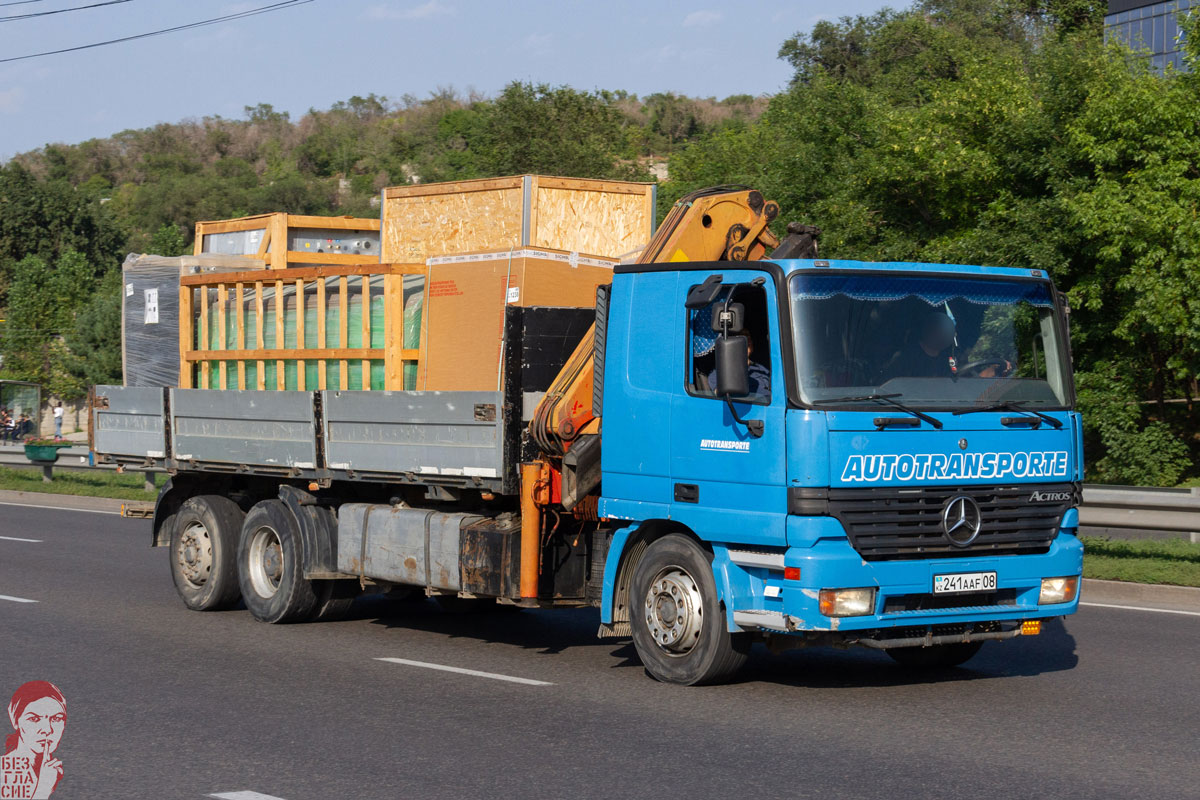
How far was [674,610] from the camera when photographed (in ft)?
27.1

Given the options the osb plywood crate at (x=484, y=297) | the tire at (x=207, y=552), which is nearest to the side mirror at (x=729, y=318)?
the osb plywood crate at (x=484, y=297)

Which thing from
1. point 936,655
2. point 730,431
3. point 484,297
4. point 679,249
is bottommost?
point 936,655

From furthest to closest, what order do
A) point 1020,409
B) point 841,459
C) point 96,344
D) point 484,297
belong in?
point 96,344 → point 484,297 → point 1020,409 → point 841,459

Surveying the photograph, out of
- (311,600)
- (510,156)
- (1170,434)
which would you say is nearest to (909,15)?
(510,156)

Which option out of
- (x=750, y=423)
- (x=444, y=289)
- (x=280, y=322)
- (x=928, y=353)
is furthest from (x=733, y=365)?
(x=280, y=322)

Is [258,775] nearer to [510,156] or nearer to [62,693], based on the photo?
[62,693]

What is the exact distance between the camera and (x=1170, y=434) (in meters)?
28.2

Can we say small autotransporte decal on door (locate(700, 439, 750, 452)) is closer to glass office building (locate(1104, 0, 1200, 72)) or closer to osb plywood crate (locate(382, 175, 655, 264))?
osb plywood crate (locate(382, 175, 655, 264))

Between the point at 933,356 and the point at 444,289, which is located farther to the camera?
the point at 444,289

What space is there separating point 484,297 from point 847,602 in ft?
11.9

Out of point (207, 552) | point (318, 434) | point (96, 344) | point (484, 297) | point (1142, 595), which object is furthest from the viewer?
point (96, 344)

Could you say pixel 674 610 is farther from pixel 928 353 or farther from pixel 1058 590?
pixel 1058 590

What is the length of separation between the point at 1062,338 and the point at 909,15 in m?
68.5

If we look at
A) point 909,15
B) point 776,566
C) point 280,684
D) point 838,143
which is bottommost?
point 280,684
